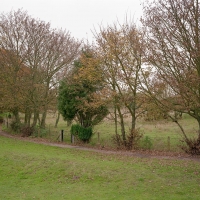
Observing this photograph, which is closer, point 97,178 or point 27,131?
point 97,178

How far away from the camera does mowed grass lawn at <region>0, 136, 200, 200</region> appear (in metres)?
12.1

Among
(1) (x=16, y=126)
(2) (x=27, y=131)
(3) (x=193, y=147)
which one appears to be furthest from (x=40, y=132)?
(3) (x=193, y=147)

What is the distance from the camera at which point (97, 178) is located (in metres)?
14.2

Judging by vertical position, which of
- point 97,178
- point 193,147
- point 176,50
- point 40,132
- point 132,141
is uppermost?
point 176,50

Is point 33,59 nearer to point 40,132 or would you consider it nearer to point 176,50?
point 40,132

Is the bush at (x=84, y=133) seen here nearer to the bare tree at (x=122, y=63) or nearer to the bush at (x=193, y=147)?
the bare tree at (x=122, y=63)

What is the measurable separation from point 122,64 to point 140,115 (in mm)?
4171

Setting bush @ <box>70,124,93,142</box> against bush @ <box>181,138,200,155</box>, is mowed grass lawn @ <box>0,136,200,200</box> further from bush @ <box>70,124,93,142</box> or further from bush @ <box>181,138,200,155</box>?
bush @ <box>70,124,93,142</box>

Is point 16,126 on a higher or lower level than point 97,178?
higher

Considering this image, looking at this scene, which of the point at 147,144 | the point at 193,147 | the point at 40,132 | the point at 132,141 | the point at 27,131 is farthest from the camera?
the point at 27,131

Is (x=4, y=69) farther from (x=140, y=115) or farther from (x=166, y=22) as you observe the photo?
(x=166, y=22)

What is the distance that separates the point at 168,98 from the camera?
59.4 feet

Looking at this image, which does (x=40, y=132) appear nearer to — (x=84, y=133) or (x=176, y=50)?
(x=84, y=133)

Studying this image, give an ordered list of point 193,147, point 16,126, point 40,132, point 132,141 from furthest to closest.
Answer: point 16,126, point 40,132, point 132,141, point 193,147
